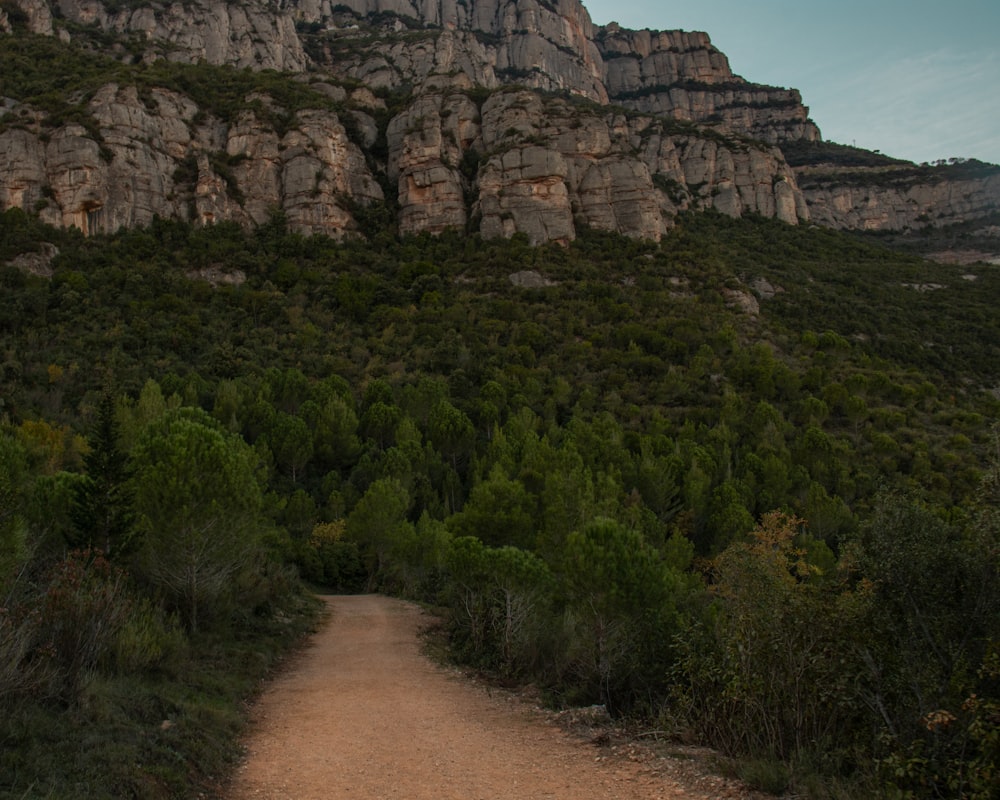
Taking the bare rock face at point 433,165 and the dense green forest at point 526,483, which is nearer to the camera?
the dense green forest at point 526,483

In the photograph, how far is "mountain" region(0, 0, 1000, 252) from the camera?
56531 millimetres

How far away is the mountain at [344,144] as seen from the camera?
56531mm

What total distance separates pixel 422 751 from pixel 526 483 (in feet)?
67.5

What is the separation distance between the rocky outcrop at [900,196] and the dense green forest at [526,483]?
27.2 metres

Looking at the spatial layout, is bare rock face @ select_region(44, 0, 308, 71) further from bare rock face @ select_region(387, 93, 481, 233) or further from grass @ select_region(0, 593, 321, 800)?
grass @ select_region(0, 593, 321, 800)

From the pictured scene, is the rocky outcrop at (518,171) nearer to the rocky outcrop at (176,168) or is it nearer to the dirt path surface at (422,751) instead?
the rocky outcrop at (176,168)

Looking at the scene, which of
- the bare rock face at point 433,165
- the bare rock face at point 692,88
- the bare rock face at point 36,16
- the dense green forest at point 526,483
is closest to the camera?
the dense green forest at point 526,483

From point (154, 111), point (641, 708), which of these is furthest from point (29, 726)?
point (154, 111)

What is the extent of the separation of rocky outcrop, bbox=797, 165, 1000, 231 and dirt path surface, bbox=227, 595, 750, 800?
387 feet

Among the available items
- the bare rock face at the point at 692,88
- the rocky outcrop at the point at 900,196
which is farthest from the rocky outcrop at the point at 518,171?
the bare rock face at the point at 692,88

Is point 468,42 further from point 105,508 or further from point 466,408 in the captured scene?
point 105,508

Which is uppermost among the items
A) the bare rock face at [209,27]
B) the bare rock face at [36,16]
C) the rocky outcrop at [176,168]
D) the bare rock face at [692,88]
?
the bare rock face at [692,88]

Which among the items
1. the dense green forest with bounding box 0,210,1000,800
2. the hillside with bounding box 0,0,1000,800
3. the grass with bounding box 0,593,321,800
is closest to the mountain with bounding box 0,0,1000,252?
the hillside with bounding box 0,0,1000,800

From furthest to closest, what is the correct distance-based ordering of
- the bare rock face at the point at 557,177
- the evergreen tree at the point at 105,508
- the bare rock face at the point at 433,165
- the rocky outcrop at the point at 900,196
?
1. the rocky outcrop at the point at 900,196
2. the bare rock face at the point at 433,165
3. the bare rock face at the point at 557,177
4. the evergreen tree at the point at 105,508
